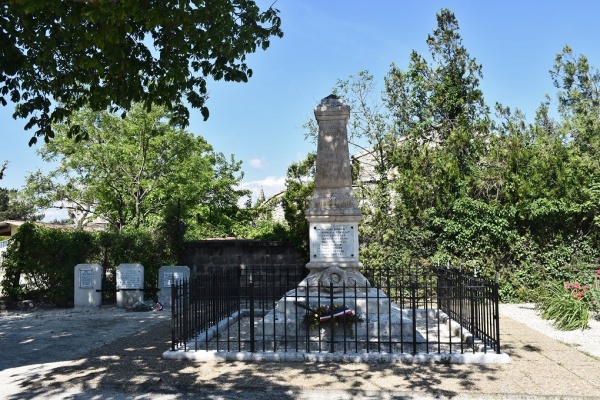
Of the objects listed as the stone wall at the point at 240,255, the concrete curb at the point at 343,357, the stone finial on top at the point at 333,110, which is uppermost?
the stone finial on top at the point at 333,110

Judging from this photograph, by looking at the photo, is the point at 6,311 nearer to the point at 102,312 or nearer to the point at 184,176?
the point at 102,312

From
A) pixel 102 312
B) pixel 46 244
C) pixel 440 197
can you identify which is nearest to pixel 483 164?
→ pixel 440 197

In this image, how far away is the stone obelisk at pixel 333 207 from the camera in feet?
33.4

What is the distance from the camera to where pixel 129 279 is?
15219mm

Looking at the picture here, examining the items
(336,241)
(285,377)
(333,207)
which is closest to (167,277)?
(336,241)

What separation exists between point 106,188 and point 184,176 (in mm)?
4037

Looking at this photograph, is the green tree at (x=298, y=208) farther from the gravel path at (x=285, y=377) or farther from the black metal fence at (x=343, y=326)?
the gravel path at (x=285, y=377)

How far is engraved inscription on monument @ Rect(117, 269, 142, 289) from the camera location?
15.2 metres

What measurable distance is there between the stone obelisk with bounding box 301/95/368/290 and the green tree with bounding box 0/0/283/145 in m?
1.91

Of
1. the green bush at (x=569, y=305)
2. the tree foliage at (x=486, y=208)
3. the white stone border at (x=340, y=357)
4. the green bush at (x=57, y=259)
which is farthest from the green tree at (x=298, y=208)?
the white stone border at (x=340, y=357)

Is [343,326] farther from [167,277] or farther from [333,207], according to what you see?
[167,277]

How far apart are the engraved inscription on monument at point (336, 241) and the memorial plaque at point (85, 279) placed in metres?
7.90

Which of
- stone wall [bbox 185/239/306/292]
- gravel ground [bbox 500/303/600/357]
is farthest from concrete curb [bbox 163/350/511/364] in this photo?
stone wall [bbox 185/239/306/292]

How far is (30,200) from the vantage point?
29.3 meters
